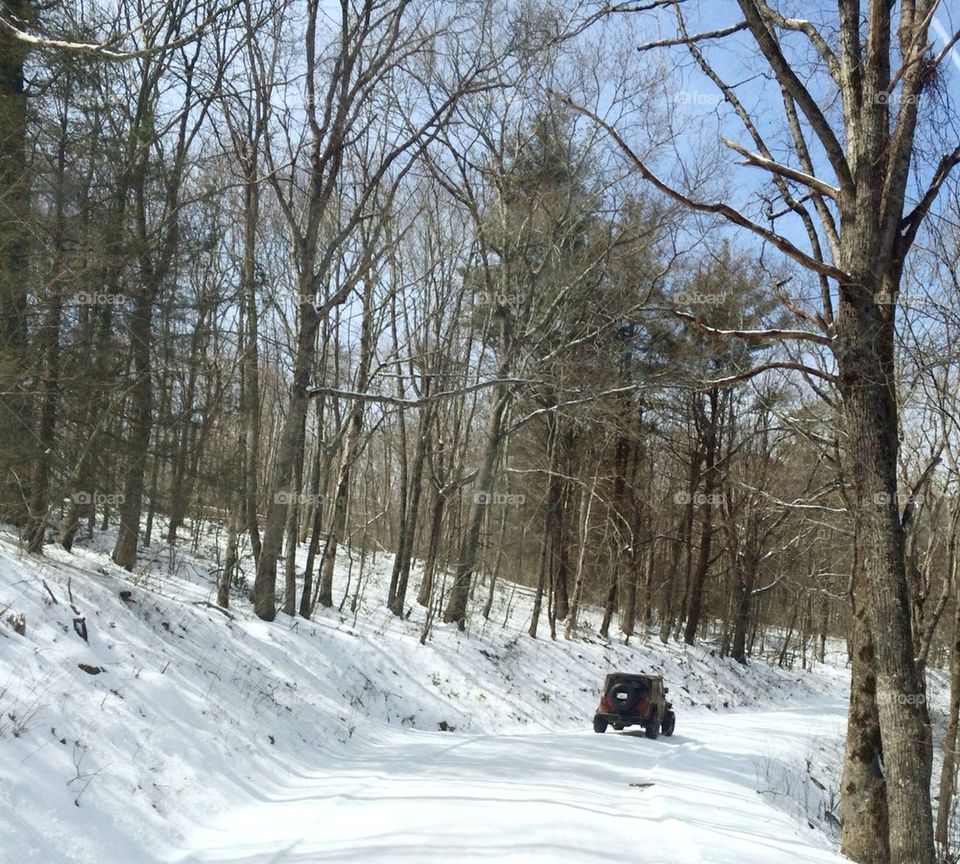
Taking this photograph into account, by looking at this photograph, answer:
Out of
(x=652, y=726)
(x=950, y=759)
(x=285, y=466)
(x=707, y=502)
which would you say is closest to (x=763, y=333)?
(x=285, y=466)

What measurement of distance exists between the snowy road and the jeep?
124 inches

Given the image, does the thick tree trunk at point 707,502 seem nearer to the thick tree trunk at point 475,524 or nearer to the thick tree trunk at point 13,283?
the thick tree trunk at point 475,524

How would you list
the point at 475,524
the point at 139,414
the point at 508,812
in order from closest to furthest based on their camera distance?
the point at 508,812 < the point at 139,414 < the point at 475,524

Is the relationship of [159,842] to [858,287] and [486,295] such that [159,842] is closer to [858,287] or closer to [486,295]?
[858,287]

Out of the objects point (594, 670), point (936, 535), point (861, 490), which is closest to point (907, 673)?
point (861, 490)

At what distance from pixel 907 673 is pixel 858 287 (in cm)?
376

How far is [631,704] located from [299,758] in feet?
29.2

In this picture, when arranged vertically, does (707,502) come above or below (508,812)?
above

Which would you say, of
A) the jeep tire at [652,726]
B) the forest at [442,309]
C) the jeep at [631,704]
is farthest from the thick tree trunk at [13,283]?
the jeep tire at [652,726]

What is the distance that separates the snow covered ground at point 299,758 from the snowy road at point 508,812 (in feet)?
0.11

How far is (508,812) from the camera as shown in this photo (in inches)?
303

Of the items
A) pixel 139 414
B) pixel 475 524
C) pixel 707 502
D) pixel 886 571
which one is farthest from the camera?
pixel 707 502

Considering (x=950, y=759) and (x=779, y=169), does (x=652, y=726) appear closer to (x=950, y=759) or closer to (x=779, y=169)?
(x=950, y=759)

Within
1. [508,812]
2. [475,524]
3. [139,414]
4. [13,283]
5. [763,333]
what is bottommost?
[508,812]
